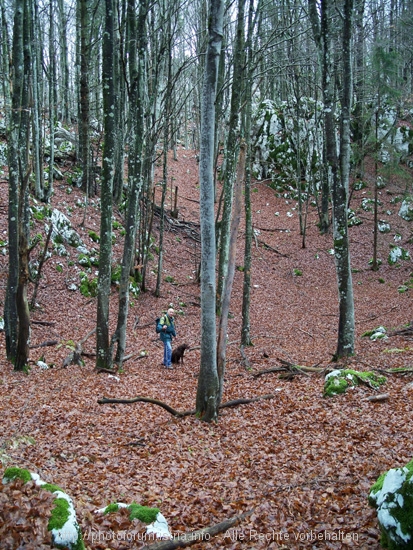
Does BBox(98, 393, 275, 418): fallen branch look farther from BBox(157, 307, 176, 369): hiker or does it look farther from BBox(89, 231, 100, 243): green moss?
BBox(89, 231, 100, 243): green moss

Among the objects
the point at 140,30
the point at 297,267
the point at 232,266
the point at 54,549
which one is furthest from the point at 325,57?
the point at 297,267

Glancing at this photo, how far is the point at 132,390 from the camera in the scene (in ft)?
30.6

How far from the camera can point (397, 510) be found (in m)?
3.50

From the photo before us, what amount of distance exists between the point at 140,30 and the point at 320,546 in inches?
449

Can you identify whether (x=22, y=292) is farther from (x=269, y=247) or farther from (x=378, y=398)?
(x=269, y=247)

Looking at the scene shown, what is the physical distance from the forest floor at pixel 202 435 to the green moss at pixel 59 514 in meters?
0.10

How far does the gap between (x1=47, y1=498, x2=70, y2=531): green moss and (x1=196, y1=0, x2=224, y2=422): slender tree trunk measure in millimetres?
3766

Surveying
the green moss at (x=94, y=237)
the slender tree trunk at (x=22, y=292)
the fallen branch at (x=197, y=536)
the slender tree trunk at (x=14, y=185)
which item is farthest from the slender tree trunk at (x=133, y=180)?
the green moss at (x=94, y=237)

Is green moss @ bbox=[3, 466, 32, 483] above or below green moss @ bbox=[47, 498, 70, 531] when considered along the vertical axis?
above

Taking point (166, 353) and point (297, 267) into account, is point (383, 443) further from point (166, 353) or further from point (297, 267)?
point (297, 267)

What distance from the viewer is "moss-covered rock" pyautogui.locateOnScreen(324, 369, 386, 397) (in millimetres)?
8078

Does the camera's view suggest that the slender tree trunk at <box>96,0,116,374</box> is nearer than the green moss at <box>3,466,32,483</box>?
No

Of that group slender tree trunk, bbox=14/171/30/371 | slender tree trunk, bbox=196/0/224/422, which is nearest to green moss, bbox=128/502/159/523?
slender tree trunk, bbox=196/0/224/422

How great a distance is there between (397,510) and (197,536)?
1.92 metres
